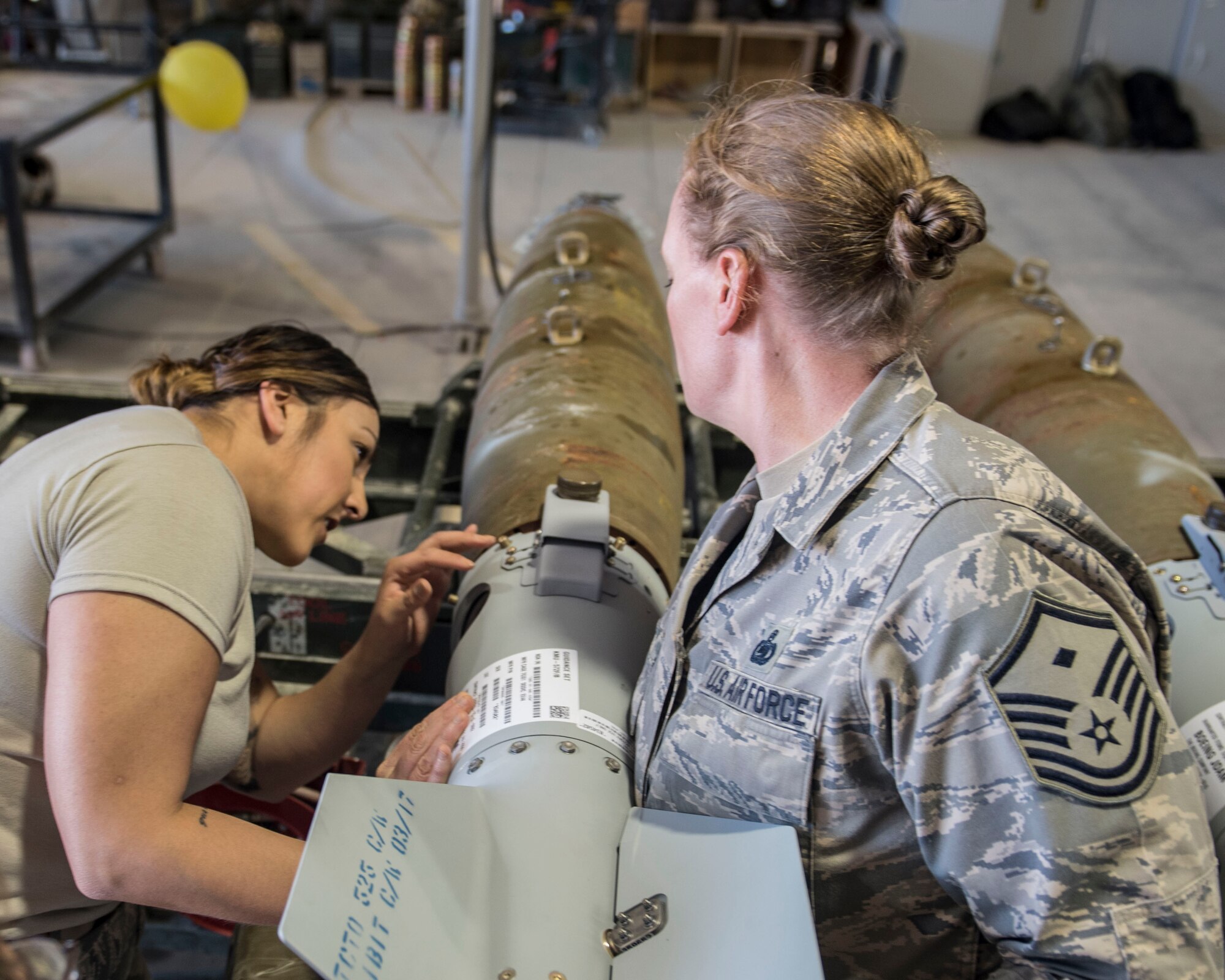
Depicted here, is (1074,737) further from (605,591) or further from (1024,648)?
(605,591)

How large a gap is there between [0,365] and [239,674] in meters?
3.14

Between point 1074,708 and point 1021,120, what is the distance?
23.4ft

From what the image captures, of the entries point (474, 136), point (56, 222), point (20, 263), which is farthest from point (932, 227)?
point (56, 222)

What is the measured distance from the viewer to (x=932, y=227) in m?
0.98

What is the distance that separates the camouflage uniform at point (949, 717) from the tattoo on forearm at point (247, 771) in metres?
0.71

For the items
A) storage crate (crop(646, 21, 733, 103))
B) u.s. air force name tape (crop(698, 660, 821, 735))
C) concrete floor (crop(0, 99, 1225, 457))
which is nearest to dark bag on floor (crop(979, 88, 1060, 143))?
concrete floor (crop(0, 99, 1225, 457))

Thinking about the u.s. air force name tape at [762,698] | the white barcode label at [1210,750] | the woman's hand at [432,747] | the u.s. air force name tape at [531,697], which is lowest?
the woman's hand at [432,747]

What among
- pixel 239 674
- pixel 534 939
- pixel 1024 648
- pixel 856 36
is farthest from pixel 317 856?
pixel 856 36

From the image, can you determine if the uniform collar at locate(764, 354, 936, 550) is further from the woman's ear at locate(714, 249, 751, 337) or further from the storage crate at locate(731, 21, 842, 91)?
the storage crate at locate(731, 21, 842, 91)

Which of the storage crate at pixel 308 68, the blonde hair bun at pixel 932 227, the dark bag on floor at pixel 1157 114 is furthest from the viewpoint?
A: the dark bag on floor at pixel 1157 114

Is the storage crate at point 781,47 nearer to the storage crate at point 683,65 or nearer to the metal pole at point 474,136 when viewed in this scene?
the storage crate at point 683,65

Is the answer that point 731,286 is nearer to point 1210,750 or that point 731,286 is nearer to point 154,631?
point 154,631

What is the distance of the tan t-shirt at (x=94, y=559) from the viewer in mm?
1021

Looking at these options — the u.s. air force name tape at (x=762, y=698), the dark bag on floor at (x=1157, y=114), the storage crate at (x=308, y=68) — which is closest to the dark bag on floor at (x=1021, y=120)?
the dark bag on floor at (x=1157, y=114)
